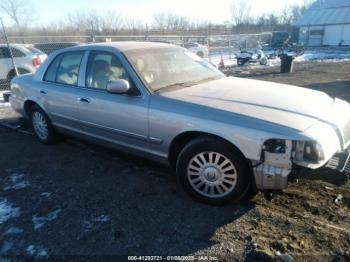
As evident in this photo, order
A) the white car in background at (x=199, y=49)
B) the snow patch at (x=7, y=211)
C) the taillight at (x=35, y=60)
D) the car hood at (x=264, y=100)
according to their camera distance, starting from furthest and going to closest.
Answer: the white car in background at (x=199, y=49) → the taillight at (x=35, y=60) → the snow patch at (x=7, y=211) → the car hood at (x=264, y=100)

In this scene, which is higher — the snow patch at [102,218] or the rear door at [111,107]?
the rear door at [111,107]

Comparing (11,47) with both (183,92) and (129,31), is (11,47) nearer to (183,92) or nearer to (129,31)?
(183,92)

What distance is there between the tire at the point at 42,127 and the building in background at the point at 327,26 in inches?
1523

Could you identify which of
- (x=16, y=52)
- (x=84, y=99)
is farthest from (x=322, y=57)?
(x=84, y=99)

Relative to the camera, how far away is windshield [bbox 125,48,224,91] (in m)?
3.91

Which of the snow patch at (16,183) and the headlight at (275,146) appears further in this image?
the snow patch at (16,183)

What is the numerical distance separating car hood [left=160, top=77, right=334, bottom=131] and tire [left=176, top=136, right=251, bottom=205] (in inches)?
15.9

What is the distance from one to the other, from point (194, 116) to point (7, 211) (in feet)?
7.61

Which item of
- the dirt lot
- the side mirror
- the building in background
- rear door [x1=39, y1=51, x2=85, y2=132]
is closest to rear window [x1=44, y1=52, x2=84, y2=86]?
rear door [x1=39, y1=51, x2=85, y2=132]

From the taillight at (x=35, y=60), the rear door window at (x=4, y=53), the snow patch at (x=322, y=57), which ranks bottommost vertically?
the snow patch at (x=322, y=57)

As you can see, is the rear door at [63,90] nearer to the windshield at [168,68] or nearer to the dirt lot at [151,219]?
the dirt lot at [151,219]

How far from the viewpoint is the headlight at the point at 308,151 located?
280 cm

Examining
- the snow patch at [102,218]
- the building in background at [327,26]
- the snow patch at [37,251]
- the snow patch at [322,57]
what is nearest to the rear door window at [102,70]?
the snow patch at [102,218]

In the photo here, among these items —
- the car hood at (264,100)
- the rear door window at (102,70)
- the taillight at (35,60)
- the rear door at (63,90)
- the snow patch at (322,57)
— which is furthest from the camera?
the snow patch at (322,57)
